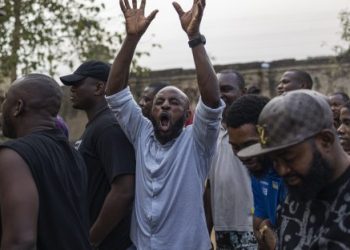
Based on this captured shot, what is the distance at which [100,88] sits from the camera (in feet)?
17.3

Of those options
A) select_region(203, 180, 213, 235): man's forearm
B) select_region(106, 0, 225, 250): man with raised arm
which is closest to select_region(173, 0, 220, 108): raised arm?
select_region(106, 0, 225, 250): man with raised arm

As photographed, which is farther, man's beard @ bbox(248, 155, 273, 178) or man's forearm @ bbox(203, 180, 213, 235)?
man's forearm @ bbox(203, 180, 213, 235)

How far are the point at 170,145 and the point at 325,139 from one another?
1921mm

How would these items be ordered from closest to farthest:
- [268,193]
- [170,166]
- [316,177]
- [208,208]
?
[316,177] → [268,193] → [170,166] → [208,208]

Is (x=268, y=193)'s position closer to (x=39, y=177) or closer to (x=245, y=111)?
(x=245, y=111)

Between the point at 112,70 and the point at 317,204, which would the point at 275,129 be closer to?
the point at 317,204

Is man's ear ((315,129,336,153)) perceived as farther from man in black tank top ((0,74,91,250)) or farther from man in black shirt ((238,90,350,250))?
man in black tank top ((0,74,91,250))

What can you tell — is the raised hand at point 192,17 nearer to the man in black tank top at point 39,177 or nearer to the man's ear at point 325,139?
the man in black tank top at point 39,177

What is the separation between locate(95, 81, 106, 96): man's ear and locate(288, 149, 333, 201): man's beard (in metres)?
2.51

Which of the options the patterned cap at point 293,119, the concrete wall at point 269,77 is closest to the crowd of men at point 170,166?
the patterned cap at point 293,119

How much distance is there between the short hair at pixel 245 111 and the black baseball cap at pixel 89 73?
1303 mm

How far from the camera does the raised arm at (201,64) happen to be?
177 inches

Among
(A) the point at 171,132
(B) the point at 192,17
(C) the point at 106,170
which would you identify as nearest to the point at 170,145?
(A) the point at 171,132

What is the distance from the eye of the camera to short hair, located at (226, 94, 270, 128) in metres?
4.15
